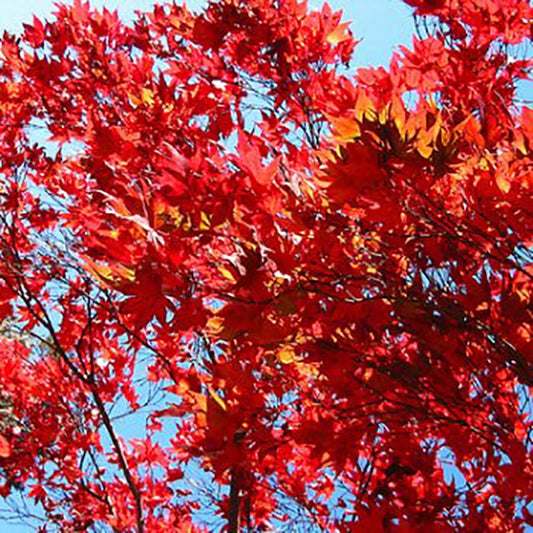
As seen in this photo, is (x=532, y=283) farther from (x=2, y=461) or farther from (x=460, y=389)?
(x=2, y=461)

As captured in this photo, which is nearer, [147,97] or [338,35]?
[147,97]

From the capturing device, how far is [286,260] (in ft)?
4.75

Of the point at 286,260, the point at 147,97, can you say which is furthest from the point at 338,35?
the point at 286,260

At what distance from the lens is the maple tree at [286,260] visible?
1.41 metres

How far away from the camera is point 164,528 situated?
327 cm

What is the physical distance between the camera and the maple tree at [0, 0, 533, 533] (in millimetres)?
1413

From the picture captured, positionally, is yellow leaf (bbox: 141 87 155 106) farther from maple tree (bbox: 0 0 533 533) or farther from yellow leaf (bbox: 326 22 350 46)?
yellow leaf (bbox: 326 22 350 46)

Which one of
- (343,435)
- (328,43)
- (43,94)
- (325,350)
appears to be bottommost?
(343,435)

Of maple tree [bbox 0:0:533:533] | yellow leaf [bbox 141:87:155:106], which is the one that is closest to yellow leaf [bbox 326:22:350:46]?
maple tree [bbox 0:0:533:533]

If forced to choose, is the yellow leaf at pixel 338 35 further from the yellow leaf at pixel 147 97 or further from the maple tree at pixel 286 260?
the yellow leaf at pixel 147 97

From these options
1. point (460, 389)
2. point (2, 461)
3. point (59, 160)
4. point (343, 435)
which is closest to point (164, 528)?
point (2, 461)

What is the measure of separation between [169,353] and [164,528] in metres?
1.07

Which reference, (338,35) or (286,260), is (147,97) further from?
(286,260)

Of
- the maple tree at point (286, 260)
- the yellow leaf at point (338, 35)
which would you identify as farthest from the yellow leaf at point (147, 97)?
the yellow leaf at point (338, 35)
